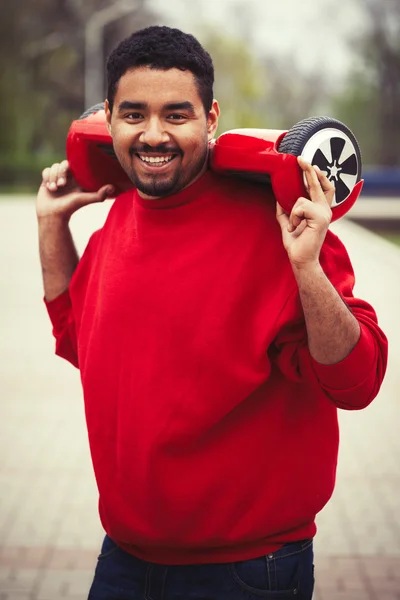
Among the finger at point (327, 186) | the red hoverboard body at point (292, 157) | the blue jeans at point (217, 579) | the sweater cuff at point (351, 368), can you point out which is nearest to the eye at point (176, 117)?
the red hoverboard body at point (292, 157)

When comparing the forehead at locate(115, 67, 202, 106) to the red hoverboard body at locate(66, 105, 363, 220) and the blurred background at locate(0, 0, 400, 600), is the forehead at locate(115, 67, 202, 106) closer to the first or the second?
the red hoverboard body at locate(66, 105, 363, 220)

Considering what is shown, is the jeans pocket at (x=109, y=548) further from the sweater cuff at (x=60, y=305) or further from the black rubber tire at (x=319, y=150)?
the black rubber tire at (x=319, y=150)

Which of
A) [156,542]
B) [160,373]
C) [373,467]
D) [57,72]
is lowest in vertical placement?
[57,72]

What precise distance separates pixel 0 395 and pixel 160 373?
503 centimetres

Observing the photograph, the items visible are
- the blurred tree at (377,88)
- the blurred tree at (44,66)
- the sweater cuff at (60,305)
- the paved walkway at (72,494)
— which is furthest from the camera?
the blurred tree at (377,88)

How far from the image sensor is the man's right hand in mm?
2406

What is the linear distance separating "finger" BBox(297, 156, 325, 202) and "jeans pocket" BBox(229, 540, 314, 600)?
2.47 ft

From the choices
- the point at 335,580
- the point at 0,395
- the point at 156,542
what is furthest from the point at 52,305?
the point at 0,395

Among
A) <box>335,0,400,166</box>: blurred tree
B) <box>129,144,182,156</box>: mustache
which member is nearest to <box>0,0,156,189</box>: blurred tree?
<box>335,0,400,166</box>: blurred tree

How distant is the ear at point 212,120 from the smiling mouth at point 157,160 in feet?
0.43

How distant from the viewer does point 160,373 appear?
191cm

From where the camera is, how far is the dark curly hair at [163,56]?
6.24 feet

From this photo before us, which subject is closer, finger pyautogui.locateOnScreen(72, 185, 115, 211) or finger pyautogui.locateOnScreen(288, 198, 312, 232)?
finger pyautogui.locateOnScreen(288, 198, 312, 232)

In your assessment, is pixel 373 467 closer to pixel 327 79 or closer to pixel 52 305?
pixel 52 305
